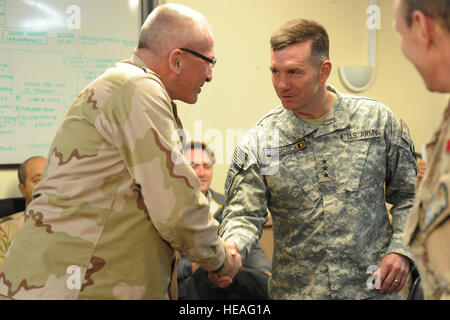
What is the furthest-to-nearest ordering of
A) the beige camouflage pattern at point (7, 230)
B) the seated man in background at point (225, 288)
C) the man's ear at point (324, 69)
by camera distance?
the beige camouflage pattern at point (7, 230) → the seated man in background at point (225, 288) → the man's ear at point (324, 69)

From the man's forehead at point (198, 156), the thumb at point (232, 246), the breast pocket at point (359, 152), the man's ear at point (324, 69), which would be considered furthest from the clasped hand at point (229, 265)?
the man's forehead at point (198, 156)

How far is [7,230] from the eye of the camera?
2703 millimetres

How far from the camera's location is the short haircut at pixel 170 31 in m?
1.42

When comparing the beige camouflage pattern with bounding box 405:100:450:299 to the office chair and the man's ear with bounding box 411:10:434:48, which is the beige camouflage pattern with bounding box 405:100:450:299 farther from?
the office chair

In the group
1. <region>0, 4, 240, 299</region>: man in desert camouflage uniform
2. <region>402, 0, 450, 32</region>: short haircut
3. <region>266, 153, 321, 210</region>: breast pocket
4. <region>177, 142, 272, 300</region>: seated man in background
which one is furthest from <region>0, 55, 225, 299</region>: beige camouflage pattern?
<region>177, 142, 272, 300</region>: seated man in background

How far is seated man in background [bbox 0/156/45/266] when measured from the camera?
8.86ft

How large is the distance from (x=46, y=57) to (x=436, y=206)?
8.39 ft

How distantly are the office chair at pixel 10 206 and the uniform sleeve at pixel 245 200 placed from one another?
5.37 feet

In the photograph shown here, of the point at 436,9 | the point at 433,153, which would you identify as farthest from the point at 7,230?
the point at 436,9

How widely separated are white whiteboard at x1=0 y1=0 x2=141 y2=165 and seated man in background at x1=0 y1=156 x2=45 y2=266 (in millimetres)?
163

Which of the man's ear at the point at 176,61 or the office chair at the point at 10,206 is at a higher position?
the man's ear at the point at 176,61

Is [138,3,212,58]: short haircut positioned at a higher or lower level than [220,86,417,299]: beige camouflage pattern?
higher

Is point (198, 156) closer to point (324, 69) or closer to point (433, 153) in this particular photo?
point (324, 69)

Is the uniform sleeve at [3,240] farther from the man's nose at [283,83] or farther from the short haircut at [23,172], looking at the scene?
the man's nose at [283,83]
